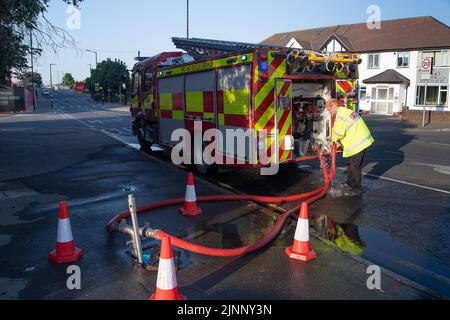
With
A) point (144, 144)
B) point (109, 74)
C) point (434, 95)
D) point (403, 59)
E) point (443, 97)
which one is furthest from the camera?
point (109, 74)

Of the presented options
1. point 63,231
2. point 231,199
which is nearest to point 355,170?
point 231,199

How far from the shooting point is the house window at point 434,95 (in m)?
29.9

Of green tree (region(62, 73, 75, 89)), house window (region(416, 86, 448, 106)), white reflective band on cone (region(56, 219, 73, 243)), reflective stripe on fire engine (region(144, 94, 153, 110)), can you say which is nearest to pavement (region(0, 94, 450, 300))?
white reflective band on cone (region(56, 219, 73, 243))

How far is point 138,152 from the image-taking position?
1268 cm

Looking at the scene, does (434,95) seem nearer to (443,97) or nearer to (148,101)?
(443,97)

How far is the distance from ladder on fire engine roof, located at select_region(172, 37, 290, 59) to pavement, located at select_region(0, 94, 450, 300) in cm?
293

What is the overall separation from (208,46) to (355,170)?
496 centimetres

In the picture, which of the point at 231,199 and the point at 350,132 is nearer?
the point at 231,199

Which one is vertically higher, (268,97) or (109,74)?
(109,74)

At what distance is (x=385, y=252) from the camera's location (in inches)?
186

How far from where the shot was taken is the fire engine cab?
6801 millimetres

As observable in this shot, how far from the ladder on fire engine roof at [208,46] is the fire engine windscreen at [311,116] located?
4.54 ft

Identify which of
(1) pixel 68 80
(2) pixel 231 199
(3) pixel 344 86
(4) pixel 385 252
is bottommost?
(4) pixel 385 252
